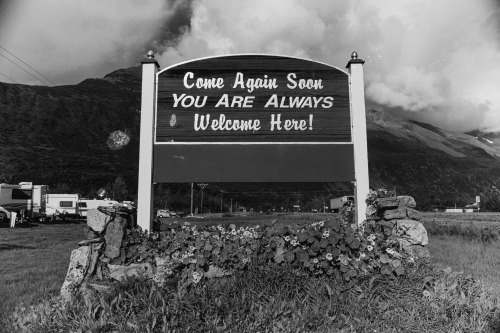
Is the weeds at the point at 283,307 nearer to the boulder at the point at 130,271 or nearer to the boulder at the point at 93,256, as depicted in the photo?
the boulder at the point at 130,271

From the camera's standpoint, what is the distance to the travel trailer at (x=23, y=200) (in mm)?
25766

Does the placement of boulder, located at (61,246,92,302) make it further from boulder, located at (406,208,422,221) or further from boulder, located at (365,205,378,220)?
boulder, located at (406,208,422,221)

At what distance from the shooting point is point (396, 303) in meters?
Answer: 3.71

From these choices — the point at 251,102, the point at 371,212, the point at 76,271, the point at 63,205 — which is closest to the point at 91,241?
the point at 76,271

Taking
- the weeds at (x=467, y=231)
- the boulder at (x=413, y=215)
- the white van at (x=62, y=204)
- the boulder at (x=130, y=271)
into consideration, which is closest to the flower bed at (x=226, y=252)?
the boulder at (x=130, y=271)

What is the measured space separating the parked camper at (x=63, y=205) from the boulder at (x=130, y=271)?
107 ft

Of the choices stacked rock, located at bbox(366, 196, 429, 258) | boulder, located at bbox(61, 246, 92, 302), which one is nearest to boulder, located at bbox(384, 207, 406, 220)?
stacked rock, located at bbox(366, 196, 429, 258)

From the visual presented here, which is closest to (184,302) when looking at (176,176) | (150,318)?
(150,318)

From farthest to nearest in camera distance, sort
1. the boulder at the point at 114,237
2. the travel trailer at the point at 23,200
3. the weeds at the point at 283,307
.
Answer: the travel trailer at the point at 23,200 → the boulder at the point at 114,237 → the weeds at the point at 283,307

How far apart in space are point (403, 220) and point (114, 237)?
3.77 meters

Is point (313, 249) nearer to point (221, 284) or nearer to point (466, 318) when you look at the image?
point (221, 284)

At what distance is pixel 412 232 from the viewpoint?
4.89 meters

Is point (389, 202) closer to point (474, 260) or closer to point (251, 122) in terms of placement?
point (251, 122)

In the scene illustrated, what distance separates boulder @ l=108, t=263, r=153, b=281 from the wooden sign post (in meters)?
1.50
